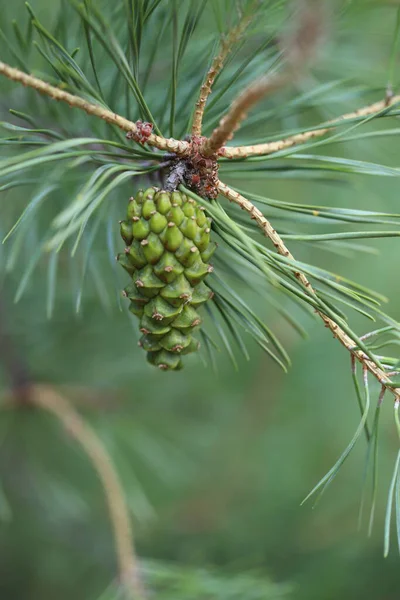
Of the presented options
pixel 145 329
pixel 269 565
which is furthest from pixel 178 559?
pixel 145 329

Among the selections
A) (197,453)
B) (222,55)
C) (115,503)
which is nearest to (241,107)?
(222,55)

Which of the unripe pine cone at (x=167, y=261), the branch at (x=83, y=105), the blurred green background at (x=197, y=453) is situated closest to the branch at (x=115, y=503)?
the blurred green background at (x=197, y=453)

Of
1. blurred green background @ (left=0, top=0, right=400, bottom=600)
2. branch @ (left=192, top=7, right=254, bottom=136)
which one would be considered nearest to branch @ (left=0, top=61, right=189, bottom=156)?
branch @ (left=192, top=7, right=254, bottom=136)

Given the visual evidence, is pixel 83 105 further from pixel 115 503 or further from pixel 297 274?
pixel 115 503

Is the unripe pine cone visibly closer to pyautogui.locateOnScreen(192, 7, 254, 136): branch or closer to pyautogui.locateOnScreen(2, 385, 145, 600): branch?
Answer: pyautogui.locateOnScreen(192, 7, 254, 136): branch

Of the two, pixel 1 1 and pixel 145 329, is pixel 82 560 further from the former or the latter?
pixel 1 1

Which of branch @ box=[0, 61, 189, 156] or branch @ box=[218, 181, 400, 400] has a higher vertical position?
branch @ box=[0, 61, 189, 156]

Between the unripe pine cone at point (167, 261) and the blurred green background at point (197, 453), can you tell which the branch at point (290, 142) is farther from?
the blurred green background at point (197, 453)
